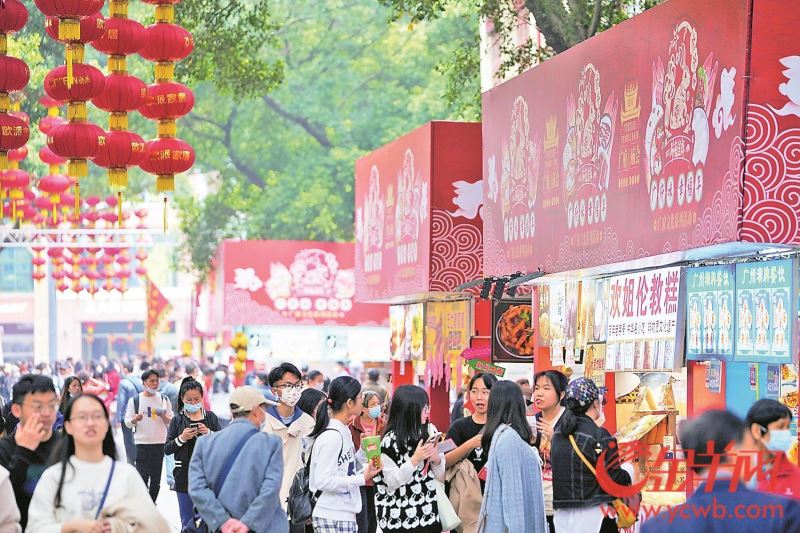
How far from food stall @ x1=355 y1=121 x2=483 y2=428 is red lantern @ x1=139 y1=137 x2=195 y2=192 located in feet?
12.7

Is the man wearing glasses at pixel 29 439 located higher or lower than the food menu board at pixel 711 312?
lower

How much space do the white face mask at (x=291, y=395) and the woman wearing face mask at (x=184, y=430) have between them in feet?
2.14

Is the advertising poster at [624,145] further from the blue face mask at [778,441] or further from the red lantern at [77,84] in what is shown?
the red lantern at [77,84]

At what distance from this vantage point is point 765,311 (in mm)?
11070

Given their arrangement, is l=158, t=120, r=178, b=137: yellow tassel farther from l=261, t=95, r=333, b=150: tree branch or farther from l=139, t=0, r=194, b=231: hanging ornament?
l=261, t=95, r=333, b=150: tree branch

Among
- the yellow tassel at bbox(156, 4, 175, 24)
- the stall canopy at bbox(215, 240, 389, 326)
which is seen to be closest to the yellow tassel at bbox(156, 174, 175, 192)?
the yellow tassel at bbox(156, 4, 175, 24)

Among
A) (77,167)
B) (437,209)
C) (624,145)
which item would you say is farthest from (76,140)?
(624,145)

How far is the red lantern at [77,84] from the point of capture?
1478 centimetres

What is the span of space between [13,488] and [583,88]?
26.3ft

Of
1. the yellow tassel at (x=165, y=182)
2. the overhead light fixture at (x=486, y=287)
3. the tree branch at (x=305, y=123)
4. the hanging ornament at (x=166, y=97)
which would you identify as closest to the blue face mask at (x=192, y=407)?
the hanging ornament at (x=166, y=97)

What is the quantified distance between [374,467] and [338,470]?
0.75ft

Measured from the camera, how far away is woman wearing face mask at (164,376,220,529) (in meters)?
12.1

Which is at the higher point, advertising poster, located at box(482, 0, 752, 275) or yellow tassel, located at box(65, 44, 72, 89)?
yellow tassel, located at box(65, 44, 72, 89)

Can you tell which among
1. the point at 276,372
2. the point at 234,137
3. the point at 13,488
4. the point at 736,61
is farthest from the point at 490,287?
the point at 234,137
